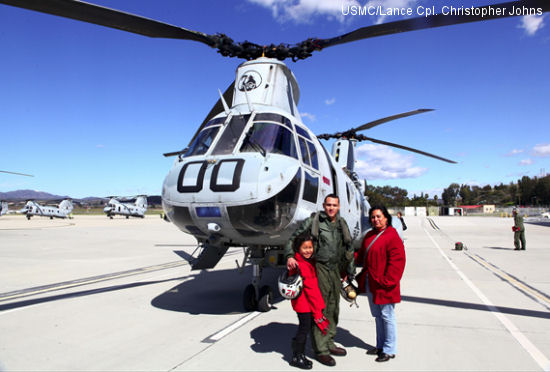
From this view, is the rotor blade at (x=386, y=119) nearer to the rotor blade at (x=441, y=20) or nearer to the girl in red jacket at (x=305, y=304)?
the rotor blade at (x=441, y=20)

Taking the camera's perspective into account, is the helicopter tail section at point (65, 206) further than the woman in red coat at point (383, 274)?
Yes

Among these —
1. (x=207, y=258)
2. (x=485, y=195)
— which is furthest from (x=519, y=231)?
(x=485, y=195)

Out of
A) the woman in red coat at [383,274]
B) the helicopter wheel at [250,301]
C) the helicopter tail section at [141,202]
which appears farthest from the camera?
the helicopter tail section at [141,202]

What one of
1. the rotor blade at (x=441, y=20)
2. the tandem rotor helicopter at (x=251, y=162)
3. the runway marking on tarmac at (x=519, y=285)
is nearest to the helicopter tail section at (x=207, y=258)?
the tandem rotor helicopter at (x=251, y=162)

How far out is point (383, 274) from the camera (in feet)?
13.0

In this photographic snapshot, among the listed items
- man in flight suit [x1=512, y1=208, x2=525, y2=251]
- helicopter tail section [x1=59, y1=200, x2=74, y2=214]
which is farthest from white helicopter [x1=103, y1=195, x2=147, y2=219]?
man in flight suit [x1=512, y1=208, x2=525, y2=251]

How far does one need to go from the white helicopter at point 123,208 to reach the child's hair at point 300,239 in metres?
46.5

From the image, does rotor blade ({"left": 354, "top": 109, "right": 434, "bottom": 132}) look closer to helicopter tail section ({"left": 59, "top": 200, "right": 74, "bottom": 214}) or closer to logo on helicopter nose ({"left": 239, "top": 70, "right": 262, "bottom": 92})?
logo on helicopter nose ({"left": 239, "top": 70, "right": 262, "bottom": 92})

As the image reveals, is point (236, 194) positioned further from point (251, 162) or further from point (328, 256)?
point (328, 256)

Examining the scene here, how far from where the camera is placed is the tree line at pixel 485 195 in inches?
4306

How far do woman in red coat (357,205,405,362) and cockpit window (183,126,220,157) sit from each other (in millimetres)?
2656

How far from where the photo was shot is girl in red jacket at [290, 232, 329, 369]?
374 centimetres

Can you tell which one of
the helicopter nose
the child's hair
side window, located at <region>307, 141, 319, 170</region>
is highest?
side window, located at <region>307, 141, 319, 170</region>

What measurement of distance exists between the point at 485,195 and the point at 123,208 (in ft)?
492
